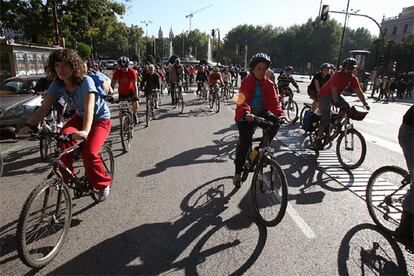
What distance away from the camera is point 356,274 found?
3152 mm

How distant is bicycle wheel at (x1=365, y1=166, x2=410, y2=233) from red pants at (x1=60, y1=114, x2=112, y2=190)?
328cm

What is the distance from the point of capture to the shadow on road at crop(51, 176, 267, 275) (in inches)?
126

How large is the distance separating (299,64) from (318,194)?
327 feet

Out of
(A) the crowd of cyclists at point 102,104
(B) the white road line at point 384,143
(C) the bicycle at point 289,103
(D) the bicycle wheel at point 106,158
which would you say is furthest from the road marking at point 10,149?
(B) the white road line at point 384,143

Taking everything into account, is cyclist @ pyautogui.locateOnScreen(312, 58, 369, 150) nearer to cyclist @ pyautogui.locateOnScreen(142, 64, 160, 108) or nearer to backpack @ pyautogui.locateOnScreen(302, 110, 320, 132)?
backpack @ pyautogui.locateOnScreen(302, 110, 320, 132)

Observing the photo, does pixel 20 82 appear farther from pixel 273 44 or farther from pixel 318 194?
pixel 273 44

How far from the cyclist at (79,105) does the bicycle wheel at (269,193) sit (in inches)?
74.4

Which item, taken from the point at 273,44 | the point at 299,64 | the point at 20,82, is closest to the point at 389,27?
the point at 299,64

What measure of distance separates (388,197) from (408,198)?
0.52m

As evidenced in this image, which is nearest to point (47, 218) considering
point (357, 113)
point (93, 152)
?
point (93, 152)

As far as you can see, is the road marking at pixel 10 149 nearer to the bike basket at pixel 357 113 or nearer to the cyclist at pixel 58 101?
the cyclist at pixel 58 101

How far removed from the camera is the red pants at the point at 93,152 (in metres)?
3.78

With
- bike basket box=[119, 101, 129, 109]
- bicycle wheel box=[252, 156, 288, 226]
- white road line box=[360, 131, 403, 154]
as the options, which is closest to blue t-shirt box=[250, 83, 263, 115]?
bicycle wheel box=[252, 156, 288, 226]

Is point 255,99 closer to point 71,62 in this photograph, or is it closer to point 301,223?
point 301,223
